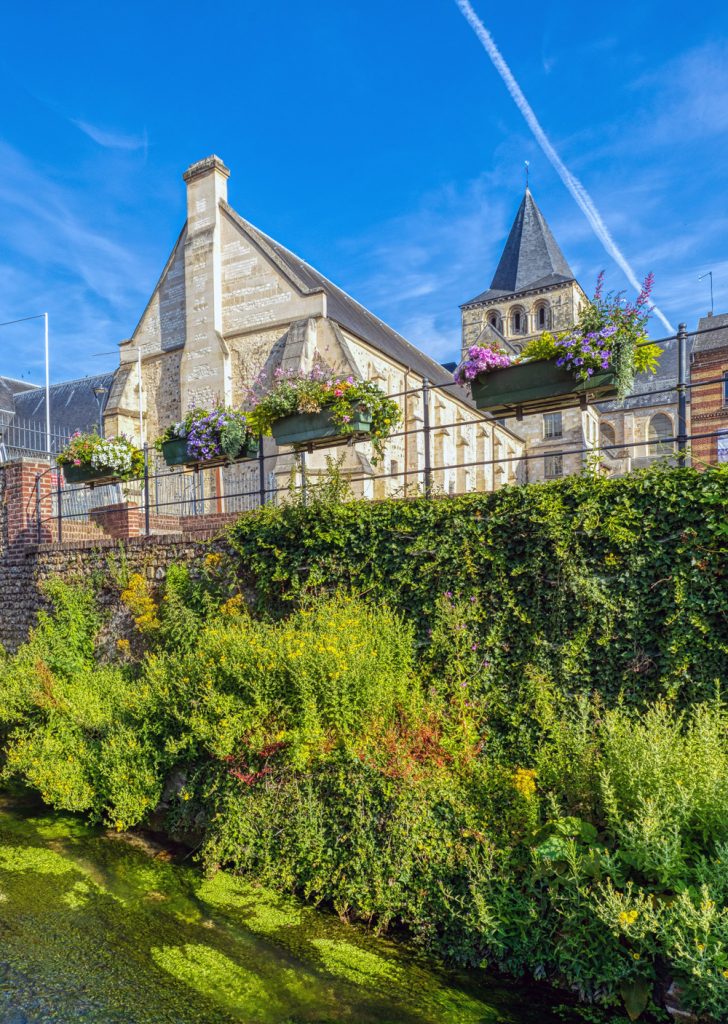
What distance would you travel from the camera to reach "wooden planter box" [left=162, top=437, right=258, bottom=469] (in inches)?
309

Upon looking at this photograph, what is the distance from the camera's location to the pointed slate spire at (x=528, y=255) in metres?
43.7

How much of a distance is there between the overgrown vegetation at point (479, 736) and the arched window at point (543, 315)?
3987 centimetres

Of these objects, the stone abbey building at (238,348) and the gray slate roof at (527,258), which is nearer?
the stone abbey building at (238,348)

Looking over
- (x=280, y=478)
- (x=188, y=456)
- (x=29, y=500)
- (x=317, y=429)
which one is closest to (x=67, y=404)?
(x=280, y=478)

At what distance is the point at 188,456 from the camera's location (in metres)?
7.95

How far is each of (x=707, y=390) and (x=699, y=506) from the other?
2257cm

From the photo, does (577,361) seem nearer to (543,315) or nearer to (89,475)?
(89,475)

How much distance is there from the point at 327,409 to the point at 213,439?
177 centimetres

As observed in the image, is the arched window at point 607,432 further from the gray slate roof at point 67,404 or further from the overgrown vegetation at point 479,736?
the overgrown vegetation at point 479,736

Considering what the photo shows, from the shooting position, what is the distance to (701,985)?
10.3 ft

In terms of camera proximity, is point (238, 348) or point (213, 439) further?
point (238, 348)

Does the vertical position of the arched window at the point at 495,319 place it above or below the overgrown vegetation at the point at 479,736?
above

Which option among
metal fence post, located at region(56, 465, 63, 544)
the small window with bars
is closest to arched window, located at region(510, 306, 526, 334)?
the small window with bars

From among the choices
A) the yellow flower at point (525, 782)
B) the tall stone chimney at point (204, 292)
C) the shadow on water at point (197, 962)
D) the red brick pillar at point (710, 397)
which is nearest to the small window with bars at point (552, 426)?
the red brick pillar at point (710, 397)
